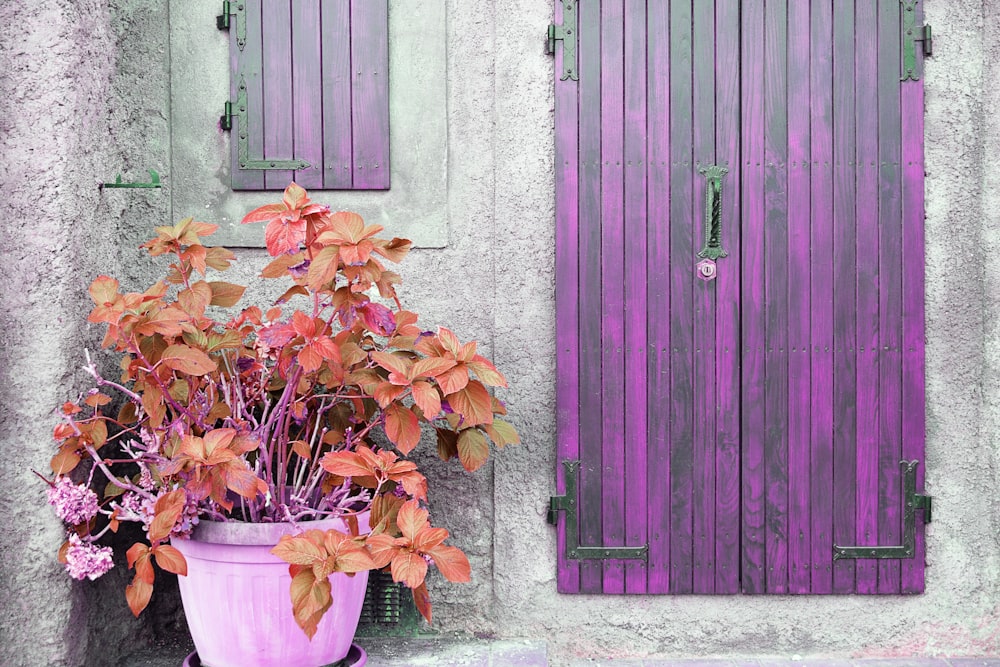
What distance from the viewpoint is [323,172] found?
3.18 m

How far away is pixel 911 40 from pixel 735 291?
1.10 m

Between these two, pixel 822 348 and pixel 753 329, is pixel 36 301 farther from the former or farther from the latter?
pixel 822 348

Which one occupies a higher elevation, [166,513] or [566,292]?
[566,292]

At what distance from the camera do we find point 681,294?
315 centimetres

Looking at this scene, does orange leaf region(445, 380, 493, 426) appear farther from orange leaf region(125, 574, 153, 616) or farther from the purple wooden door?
orange leaf region(125, 574, 153, 616)

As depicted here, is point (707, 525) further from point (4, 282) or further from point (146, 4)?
point (146, 4)

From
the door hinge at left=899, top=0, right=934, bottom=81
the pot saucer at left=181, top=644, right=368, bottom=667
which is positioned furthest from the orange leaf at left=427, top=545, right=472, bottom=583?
the door hinge at left=899, top=0, right=934, bottom=81

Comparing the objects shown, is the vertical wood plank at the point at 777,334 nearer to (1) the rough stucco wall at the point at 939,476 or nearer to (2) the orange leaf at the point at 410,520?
(1) the rough stucco wall at the point at 939,476

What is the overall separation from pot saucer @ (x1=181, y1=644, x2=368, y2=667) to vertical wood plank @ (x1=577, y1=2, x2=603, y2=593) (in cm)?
87

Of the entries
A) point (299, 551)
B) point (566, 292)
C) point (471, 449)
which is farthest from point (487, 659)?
point (566, 292)

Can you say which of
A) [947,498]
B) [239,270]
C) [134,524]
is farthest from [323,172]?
[947,498]

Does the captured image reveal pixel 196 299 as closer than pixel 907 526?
Yes

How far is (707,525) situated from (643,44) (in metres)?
1.76

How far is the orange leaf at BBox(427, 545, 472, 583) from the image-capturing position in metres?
2.26
